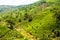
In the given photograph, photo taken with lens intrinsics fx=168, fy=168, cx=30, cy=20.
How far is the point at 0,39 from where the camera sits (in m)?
71.3

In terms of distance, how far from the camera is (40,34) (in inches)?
3656

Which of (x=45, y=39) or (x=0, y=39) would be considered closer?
(x=0, y=39)

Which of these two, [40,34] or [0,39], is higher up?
[0,39]

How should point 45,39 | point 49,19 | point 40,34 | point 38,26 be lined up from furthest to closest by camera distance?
point 49,19 < point 38,26 < point 40,34 < point 45,39

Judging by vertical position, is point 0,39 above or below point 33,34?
above

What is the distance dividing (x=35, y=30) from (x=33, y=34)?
14.5 feet

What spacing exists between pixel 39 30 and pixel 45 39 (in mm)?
21378

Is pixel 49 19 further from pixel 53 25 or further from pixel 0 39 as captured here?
pixel 0 39

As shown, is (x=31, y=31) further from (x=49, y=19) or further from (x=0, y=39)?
(x=0, y=39)

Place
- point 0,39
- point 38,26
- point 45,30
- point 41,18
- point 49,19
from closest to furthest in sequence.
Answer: point 0,39 → point 45,30 → point 38,26 → point 49,19 → point 41,18

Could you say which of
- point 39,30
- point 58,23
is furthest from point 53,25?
point 39,30

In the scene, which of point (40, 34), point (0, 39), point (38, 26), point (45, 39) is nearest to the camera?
point (0, 39)

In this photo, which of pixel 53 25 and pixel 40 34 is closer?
pixel 40 34

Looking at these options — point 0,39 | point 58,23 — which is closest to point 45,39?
point 0,39
